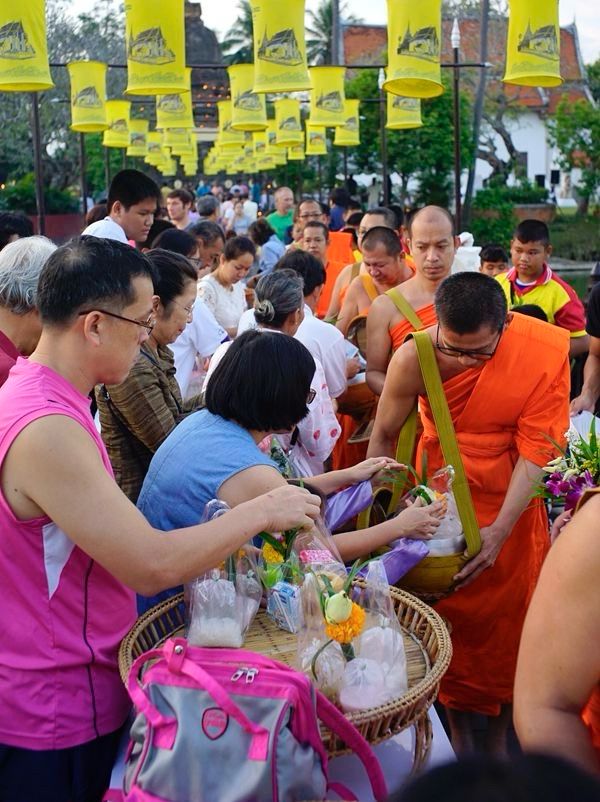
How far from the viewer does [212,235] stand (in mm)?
8234

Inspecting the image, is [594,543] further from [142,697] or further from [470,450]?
[470,450]

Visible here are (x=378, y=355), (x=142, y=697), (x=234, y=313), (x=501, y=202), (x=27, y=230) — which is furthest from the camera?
(x=501, y=202)

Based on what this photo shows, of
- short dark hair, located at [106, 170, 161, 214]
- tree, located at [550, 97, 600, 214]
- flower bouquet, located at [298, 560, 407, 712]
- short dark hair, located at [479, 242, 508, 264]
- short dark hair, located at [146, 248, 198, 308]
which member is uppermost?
short dark hair, located at [106, 170, 161, 214]

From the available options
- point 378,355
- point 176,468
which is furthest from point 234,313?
point 176,468

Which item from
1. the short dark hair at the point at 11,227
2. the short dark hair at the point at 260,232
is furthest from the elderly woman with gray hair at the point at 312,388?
the short dark hair at the point at 260,232

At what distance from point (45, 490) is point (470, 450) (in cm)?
213

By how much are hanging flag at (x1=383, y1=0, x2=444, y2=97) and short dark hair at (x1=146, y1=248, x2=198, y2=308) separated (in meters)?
5.29

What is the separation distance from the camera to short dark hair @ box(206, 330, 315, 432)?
2.55 meters

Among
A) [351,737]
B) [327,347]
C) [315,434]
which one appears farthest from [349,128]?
[351,737]

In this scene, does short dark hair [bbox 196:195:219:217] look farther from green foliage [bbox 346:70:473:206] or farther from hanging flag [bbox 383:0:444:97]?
green foliage [bbox 346:70:473:206]

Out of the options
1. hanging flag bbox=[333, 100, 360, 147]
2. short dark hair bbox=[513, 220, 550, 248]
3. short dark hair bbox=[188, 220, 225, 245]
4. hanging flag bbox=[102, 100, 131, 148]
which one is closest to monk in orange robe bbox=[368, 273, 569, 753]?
short dark hair bbox=[513, 220, 550, 248]

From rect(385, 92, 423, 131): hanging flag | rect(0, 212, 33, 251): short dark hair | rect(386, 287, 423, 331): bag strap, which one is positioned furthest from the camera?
rect(385, 92, 423, 131): hanging flag

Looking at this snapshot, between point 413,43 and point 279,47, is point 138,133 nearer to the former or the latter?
point 279,47

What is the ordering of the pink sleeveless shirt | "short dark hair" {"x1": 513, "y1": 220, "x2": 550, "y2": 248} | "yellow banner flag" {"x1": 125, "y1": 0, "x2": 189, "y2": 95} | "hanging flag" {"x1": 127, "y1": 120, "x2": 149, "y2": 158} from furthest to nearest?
"hanging flag" {"x1": 127, "y1": 120, "x2": 149, "y2": 158}
"yellow banner flag" {"x1": 125, "y1": 0, "x2": 189, "y2": 95}
"short dark hair" {"x1": 513, "y1": 220, "x2": 550, "y2": 248}
the pink sleeveless shirt
